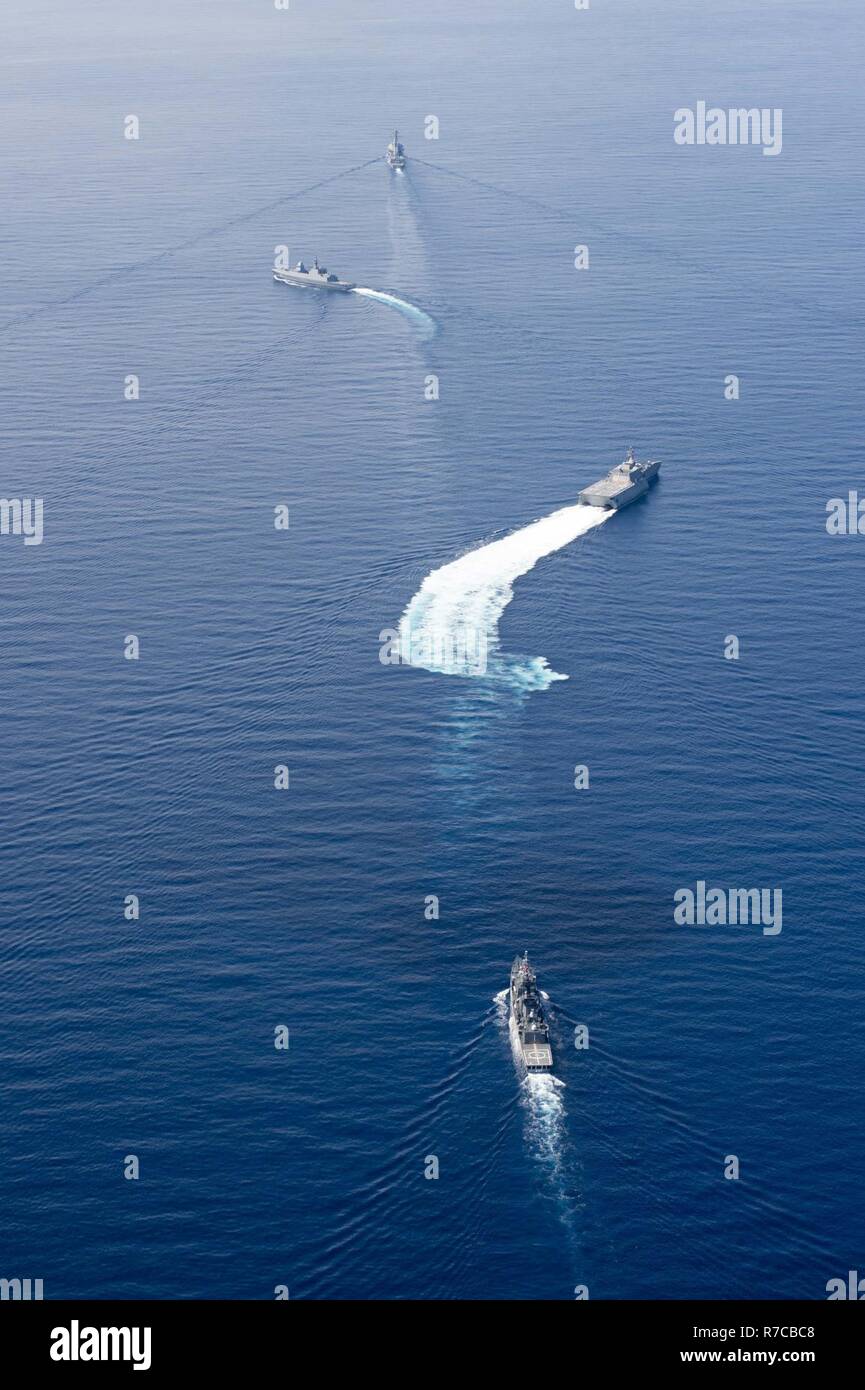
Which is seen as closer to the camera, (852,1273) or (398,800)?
(852,1273)

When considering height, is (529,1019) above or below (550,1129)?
above

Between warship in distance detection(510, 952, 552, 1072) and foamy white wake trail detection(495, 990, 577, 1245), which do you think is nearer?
foamy white wake trail detection(495, 990, 577, 1245)

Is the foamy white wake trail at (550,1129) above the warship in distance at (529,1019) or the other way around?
the other way around

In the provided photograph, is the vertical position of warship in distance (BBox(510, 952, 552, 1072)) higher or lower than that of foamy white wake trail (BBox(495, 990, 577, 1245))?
higher

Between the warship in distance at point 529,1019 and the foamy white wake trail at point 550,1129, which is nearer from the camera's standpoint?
the foamy white wake trail at point 550,1129

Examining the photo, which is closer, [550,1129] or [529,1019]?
[550,1129]
